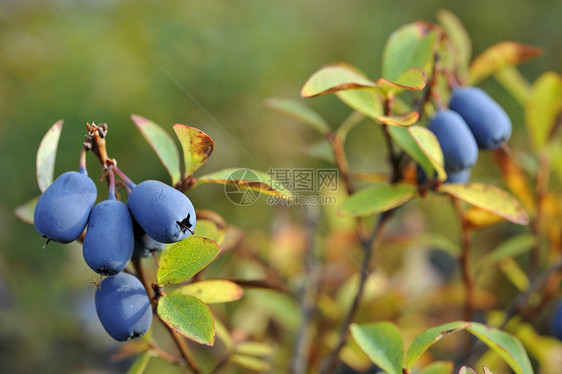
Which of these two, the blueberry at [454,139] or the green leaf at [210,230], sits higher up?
the blueberry at [454,139]

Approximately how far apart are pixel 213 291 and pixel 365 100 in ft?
1.13

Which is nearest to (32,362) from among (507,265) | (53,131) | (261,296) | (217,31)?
(261,296)

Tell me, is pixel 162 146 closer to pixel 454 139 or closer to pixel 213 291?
pixel 213 291

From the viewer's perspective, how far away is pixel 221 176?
26.2 inches

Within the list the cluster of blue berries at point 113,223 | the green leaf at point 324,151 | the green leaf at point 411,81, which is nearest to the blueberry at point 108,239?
the cluster of blue berries at point 113,223

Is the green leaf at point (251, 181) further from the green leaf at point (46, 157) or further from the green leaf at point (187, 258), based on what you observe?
the green leaf at point (46, 157)

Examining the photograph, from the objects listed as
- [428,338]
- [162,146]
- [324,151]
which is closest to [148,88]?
[324,151]

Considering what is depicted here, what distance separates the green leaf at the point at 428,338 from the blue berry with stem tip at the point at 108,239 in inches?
14.3

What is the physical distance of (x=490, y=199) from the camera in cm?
76

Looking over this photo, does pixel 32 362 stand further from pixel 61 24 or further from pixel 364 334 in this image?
pixel 61 24

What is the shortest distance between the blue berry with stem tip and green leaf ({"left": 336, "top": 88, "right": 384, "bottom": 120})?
1.16 feet

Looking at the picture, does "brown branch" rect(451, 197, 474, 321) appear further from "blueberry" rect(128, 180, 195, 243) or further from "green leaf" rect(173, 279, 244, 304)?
"blueberry" rect(128, 180, 195, 243)

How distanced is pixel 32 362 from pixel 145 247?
2.94ft

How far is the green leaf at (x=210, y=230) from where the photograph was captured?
0.71 metres
